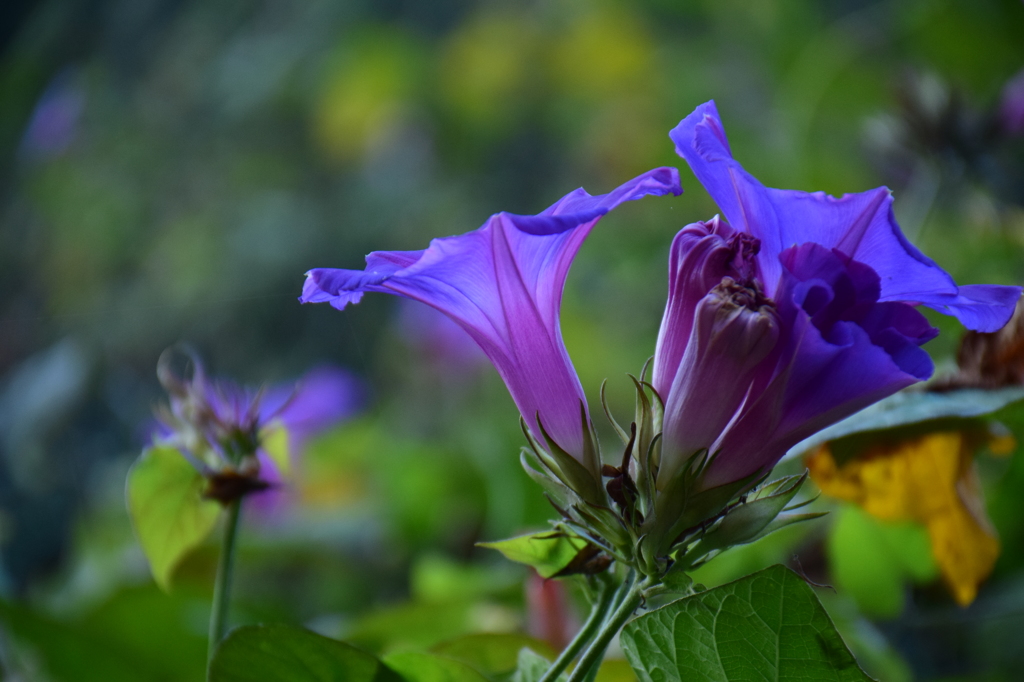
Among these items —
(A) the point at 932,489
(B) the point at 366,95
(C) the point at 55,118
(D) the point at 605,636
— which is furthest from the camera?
(B) the point at 366,95

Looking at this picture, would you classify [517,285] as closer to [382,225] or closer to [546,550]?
[546,550]

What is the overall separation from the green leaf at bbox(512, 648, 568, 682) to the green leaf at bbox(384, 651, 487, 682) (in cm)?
1

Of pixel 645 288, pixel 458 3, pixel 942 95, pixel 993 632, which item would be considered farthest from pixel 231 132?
pixel 993 632

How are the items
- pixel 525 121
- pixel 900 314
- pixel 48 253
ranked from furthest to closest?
1. pixel 525 121
2. pixel 48 253
3. pixel 900 314

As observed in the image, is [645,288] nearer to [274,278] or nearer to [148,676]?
[148,676]

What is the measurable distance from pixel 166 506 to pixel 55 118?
4.04 feet

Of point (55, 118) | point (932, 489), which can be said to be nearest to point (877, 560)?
point (932, 489)

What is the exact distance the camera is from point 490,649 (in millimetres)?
284

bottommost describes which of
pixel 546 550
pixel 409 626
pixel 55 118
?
pixel 409 626

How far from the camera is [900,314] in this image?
215 millimetres

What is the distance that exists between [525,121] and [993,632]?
170cm

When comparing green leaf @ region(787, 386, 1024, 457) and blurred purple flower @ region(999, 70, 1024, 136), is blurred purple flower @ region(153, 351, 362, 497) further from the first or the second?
blurred purple flower @ region(999, 70, 1024, 136)

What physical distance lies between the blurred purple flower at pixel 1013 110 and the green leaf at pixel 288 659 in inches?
22.4

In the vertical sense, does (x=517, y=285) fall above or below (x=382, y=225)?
above
